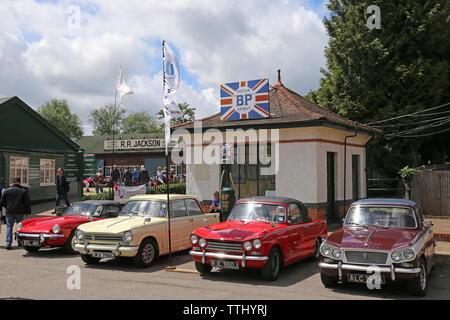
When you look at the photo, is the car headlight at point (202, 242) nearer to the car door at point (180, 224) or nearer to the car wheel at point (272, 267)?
the car wheel at point (272, 267)

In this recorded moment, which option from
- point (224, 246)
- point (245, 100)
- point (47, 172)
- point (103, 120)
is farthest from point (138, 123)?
point (224, 246)

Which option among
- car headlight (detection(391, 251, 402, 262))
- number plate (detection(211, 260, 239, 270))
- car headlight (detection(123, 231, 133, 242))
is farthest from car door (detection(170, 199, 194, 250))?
car headlight (detection(391, 251, 402, 262))

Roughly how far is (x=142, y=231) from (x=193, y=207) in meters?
2.22

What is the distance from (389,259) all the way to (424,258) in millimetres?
910

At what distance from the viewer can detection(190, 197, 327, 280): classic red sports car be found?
786 cm

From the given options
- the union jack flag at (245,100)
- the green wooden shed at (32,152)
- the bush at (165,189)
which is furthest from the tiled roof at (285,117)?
the green wooden shed at (32,152)

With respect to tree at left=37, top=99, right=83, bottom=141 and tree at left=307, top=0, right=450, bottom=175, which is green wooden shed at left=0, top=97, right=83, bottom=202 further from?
tree at left=37, top=99, right=83, bottom=141

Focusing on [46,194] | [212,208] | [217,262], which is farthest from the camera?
[46,194]

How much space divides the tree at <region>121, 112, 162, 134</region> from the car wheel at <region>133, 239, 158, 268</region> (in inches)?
3250

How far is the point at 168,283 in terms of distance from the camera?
25.6 ft

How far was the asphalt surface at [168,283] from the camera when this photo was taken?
273 inches
